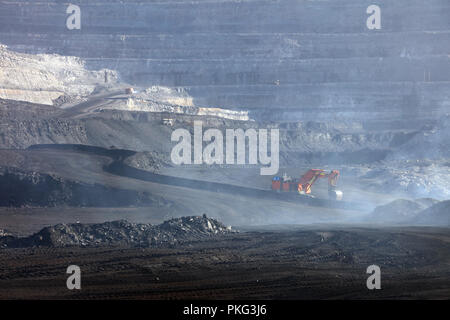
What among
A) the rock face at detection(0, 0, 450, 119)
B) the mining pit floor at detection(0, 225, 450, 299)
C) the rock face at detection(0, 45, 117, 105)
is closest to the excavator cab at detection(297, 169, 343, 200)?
the mining pit floor at detection(0, 225, 450, 299)

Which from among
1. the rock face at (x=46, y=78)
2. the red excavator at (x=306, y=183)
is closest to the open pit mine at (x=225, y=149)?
the red excavator at (x=306, y=183)

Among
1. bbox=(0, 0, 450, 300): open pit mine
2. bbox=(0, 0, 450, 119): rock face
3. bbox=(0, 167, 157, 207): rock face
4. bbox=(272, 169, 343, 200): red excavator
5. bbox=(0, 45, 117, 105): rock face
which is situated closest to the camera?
bbox=(0, 0, 450, 300): open pit mine

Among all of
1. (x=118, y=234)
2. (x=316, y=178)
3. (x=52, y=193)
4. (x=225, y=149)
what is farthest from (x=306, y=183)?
(x=118, y=234)

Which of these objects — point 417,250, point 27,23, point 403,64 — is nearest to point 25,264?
point 417,250

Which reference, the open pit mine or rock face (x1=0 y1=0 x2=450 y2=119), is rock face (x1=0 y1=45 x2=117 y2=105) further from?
rock face (x1=0 y1=0 x2=450 y2=119)

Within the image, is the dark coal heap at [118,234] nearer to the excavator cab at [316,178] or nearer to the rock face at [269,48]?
the excavator cab at [316,178]

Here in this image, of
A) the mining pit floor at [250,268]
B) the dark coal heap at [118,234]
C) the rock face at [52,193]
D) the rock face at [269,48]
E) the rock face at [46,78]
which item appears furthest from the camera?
A: the rock face at [269,48]

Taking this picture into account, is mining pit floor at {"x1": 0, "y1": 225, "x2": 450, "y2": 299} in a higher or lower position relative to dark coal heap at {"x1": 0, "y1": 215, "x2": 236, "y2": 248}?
lower
